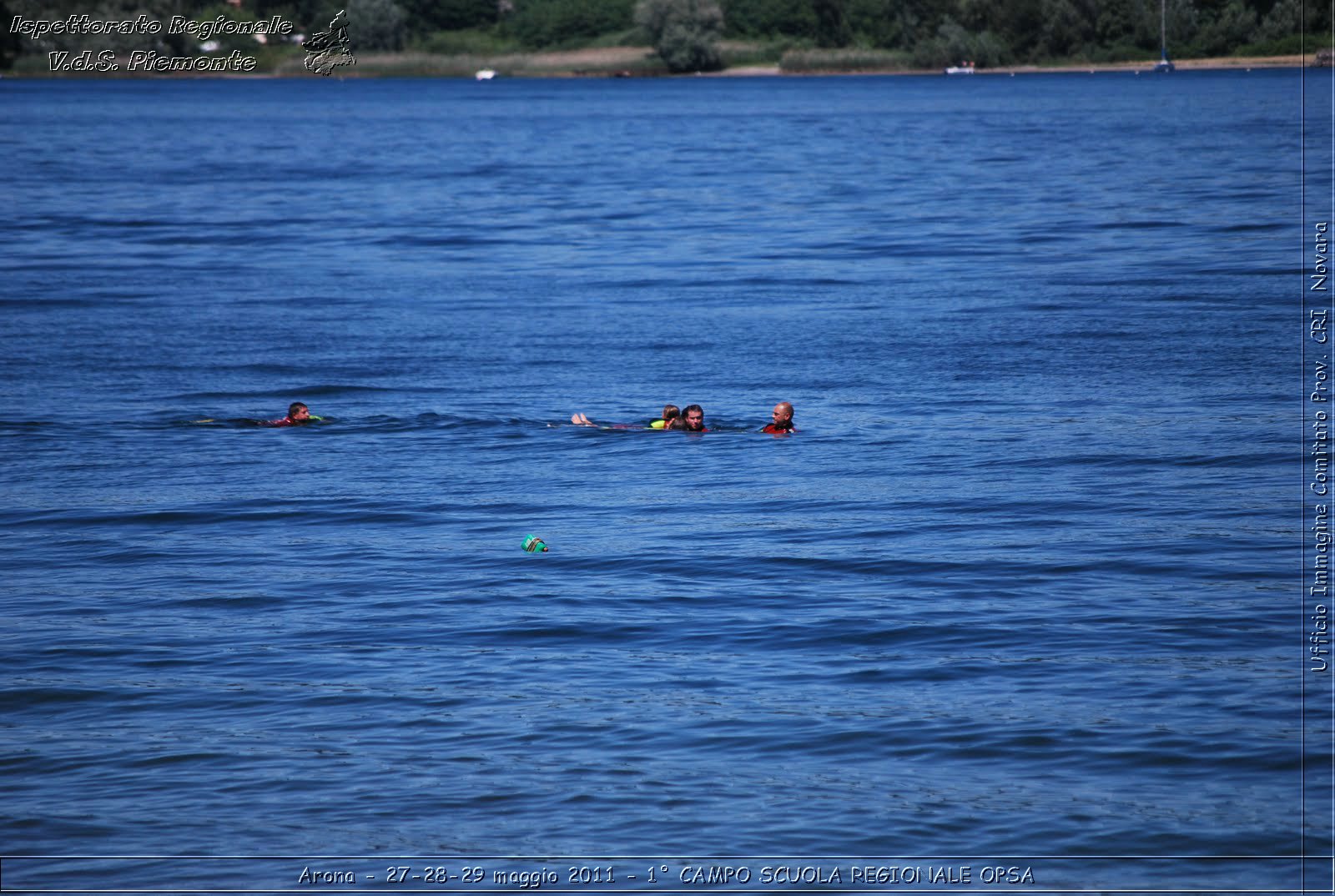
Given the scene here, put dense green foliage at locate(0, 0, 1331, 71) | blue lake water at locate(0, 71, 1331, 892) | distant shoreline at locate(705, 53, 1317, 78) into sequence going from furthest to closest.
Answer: distant shoreline at locate(705, 53, 1317, 78) → dense green foliage at locate(0, 0, 1331, 71) → blue lake water at locate(0, 71, 1331, 892)

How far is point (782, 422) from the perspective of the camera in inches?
907

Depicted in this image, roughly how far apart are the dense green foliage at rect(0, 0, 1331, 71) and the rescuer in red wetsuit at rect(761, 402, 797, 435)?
3578 inches

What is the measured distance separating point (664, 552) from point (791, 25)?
140m

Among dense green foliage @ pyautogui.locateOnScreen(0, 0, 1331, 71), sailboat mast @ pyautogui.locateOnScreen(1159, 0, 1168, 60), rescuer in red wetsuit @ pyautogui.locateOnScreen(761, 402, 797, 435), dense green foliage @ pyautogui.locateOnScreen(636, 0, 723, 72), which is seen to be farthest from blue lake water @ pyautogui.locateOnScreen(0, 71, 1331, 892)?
dense green foliage @ pyautogui.locateOnScreen(636, 0, 723, 72)

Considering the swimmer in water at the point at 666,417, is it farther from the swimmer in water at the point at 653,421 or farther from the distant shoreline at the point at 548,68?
the distant shoreline at the point at 548,68

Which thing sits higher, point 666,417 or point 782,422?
point 666,417

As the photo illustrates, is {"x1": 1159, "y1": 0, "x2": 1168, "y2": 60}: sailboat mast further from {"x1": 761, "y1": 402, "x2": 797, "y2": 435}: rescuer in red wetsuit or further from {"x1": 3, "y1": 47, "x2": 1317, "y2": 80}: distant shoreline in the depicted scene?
{"x1": 761, "y1": 402, "x2": 797, "y2": 435}: rescuer in red wetsuit

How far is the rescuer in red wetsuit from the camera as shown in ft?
74.8

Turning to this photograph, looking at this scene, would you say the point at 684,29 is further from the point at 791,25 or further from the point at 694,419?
the point at 694,419

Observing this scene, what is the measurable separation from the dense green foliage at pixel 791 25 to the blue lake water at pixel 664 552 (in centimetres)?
7737

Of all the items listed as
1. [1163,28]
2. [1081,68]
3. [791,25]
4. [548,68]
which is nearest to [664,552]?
[1163,28]

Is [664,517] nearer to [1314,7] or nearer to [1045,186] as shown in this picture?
[1045,186]

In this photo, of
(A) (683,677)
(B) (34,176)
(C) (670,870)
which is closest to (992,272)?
(A) (683,677)

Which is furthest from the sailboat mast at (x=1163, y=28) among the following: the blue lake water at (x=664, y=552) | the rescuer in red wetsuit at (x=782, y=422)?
the rescuer in red wetsuit at (x=782, y=422)
